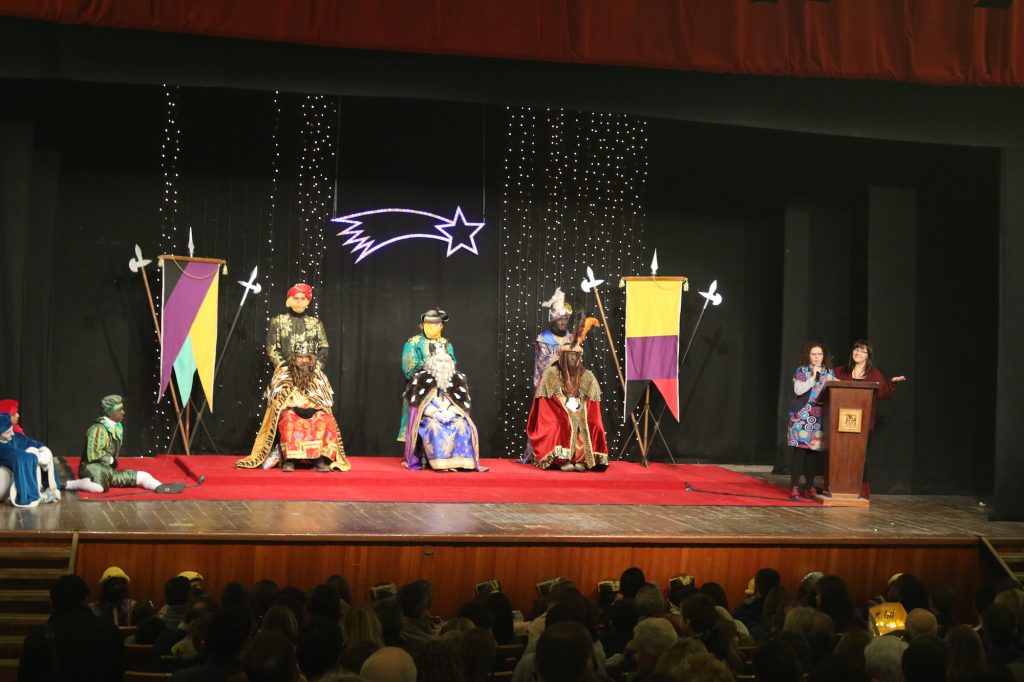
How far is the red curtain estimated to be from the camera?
722 centimetres

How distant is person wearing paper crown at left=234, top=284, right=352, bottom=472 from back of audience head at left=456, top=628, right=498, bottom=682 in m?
5.29

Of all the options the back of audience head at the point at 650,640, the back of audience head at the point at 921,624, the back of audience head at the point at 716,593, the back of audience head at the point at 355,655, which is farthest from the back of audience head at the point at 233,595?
the back of audience head at the point at 921,624

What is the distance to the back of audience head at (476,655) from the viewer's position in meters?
3.27

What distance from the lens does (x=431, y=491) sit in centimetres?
805

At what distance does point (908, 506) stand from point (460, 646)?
19.9 ft

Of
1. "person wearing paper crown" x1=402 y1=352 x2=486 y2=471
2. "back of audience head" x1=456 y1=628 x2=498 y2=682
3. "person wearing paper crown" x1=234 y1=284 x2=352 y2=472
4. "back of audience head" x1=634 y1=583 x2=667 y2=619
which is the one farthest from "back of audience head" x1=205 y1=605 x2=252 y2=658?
"person wearing paper crown" x1=402 y1=352 x2=486 y2=471

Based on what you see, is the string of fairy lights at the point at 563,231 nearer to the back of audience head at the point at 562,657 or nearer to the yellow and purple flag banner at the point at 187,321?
the yellow and purple flag banner at the point at 187,321

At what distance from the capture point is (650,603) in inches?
178

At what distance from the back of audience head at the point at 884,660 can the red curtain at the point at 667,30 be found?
473 centimetres

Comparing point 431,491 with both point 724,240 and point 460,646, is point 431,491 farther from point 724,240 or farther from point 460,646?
point 460,646

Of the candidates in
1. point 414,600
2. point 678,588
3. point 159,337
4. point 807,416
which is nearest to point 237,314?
point 159,337

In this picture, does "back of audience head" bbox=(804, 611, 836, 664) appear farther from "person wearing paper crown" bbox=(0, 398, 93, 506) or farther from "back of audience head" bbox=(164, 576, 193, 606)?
"person wearing paper crown" bbox=(0, 398, 93, 506)

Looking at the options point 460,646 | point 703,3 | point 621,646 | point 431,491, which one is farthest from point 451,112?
point 460,646

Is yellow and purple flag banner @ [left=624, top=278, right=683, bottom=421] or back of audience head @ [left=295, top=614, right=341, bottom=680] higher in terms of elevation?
yellow and purple flag banner @ [left=624, top=278, right=683, bottom=421]
